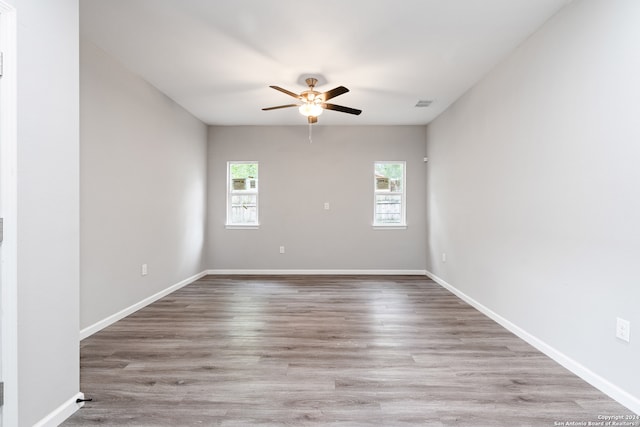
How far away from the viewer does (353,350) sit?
265 cm

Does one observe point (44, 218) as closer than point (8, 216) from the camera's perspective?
No

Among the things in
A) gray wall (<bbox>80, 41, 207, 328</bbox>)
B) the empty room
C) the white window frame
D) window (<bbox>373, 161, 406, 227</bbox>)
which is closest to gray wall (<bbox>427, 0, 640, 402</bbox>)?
the empty room

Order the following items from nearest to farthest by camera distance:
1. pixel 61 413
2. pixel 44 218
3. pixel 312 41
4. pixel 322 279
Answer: pixel 44 218, pixel 61 413, pixel 312 41, pixel 322 279

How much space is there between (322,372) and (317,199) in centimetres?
387

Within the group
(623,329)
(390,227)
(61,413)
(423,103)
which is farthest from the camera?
(390,227)

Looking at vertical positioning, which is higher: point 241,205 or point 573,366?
point 241,205

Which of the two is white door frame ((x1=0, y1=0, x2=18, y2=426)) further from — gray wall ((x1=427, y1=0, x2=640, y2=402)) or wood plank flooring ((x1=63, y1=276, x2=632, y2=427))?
gray wall ((x1=427, y1=0, x2=640, y2=402))

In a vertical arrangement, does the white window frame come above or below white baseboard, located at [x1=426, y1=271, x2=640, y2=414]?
above

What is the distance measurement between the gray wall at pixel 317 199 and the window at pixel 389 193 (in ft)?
0.42

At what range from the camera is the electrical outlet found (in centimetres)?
190

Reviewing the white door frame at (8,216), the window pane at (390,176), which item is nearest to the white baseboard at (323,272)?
the window pane at (390,176)

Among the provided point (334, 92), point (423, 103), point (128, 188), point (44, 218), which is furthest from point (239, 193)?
point (44, 218)

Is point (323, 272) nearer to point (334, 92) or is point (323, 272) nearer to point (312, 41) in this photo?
point (334, 92)

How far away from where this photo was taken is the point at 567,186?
238cm
